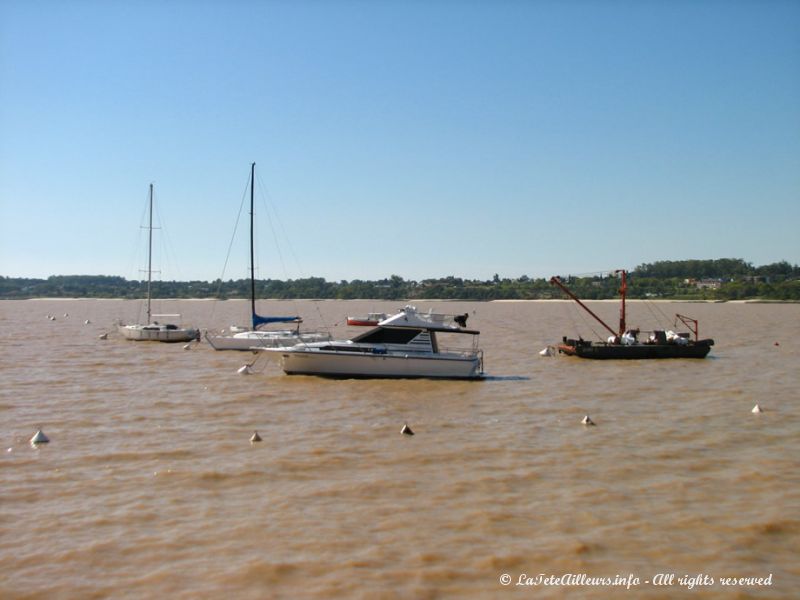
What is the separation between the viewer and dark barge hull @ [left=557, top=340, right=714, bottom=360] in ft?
156

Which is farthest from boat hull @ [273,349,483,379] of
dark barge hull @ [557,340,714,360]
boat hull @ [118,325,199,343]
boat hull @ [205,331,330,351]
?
boat hull @ [118,325,199,343]

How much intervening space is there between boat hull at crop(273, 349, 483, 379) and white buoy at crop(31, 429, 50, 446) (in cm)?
1460

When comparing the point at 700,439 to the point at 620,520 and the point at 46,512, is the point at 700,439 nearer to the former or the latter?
the point at 620,520

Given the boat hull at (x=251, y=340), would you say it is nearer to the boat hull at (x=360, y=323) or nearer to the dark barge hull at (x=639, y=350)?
the dark barge hull at (x=639, y=350)

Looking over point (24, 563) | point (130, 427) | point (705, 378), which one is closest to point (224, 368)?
point (130, 427)

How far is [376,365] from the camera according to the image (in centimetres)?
3488

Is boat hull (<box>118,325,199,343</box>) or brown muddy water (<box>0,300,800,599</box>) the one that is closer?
brown muddy water (<box>0,300,800,599</box>)

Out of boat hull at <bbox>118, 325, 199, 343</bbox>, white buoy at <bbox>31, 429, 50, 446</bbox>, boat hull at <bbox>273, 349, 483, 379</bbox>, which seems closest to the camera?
white buoy at <bbox>31, 429, 50, 446</bbox>

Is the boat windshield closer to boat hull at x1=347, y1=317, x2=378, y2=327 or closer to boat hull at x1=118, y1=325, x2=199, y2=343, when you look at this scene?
boat hull at x1=118, y1=325, x2=199, y2=343

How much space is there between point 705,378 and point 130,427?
27960mm

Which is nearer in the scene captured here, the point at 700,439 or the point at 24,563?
the point at 24,563

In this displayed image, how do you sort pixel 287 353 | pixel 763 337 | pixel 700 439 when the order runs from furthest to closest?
pixel 763 337, pixel 287 353, pixel 700 439

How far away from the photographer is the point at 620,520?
572 inches

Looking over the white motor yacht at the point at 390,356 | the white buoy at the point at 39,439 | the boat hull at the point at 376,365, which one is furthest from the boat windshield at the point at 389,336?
the white buoy at the point at 39,439
